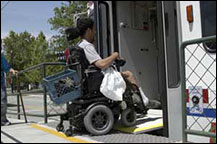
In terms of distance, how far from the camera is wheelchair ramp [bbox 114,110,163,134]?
3.88 m

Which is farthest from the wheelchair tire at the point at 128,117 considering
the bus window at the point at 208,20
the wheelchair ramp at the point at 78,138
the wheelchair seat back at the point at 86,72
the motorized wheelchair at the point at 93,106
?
the bus window at the point at 208,20

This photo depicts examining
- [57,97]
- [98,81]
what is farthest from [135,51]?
[57,97]

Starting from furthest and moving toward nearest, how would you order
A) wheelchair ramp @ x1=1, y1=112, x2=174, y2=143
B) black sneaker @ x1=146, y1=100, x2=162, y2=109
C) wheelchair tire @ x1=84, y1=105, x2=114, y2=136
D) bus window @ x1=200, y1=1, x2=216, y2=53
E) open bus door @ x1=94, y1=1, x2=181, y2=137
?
open bus door @ x1=94, y1=1, x2=181, y2=137 < black sneaker @ x1=146, y1=100, x2=162, y2=109 < wheelchair tire @ x1=84, y1=105, x2=114, y2=136 < wheelchair ramp @ x1=1, y1=112, x2=174, y2=143 < bus window @ x1=200, y1=1, x2=216, y2=53

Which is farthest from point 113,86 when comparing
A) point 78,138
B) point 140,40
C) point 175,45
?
point 140,40

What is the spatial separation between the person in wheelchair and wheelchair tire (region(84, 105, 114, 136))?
504 millimetres

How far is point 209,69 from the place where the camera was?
10.2ft

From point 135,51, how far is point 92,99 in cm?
146

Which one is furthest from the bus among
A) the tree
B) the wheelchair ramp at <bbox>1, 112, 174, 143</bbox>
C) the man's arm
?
the tree

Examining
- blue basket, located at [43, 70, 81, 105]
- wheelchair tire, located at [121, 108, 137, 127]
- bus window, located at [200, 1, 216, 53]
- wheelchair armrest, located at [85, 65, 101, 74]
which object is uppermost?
bus window, located at [200, 1, 216, 53]

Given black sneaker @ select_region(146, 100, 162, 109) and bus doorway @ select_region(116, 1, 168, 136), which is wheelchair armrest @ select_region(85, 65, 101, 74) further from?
bus doorway @ select_region(116, 1, 168, 136)

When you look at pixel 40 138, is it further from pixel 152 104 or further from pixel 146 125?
pixel 152 104

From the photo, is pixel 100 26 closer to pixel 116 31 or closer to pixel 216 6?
pixel 116 31

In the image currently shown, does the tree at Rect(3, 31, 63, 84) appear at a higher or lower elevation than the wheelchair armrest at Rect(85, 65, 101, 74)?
higher

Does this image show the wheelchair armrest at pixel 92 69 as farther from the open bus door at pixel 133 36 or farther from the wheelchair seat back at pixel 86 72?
the open bus door at pixel 133 36
